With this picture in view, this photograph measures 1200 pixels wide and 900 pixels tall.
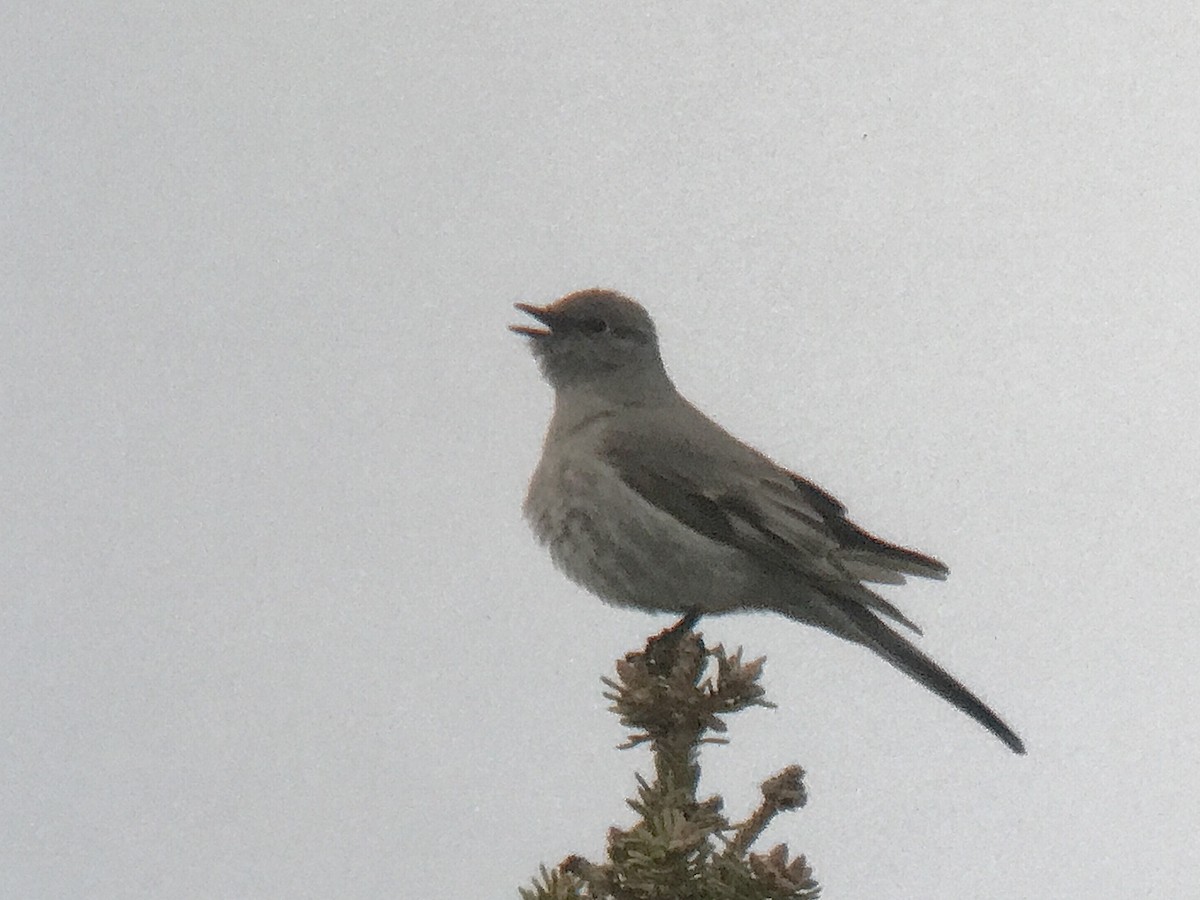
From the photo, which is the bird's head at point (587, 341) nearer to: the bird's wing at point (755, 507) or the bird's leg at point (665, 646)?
the bird's wing at point (755, 507)

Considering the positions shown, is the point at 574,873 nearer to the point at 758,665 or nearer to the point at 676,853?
the point at 676,853

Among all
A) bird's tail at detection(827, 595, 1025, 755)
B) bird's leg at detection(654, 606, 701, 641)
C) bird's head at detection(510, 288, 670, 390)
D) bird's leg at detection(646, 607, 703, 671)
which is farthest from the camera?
bird's head at detection(510, 288, 670, 390)

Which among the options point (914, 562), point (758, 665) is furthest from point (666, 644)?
point (914, 562)

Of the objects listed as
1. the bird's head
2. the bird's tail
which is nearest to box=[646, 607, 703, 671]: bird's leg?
the bird's tail

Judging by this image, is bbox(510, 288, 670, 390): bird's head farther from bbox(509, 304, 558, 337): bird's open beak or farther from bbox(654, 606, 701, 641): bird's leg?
bbox(654, 606, 701, 641): bird's leg

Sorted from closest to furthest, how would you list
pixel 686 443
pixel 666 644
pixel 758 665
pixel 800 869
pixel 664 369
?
pixel 800 869, pixel 758 665, pixel 666 644, pixel 686 443, pixel 664 369

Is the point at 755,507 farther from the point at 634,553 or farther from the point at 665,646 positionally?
the point at 665,646

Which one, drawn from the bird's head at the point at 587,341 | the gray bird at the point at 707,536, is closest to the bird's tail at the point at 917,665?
the gray bird at the point at 707,536
